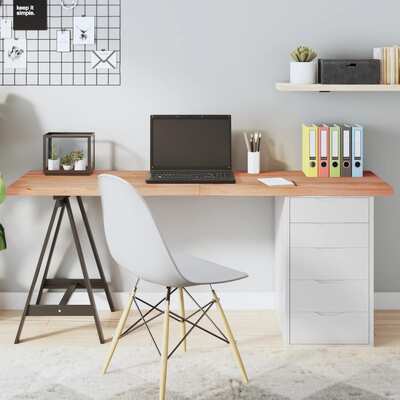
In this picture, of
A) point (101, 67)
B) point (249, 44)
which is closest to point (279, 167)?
point (249, 44)

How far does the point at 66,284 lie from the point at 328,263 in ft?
4.62

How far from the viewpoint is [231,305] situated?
4.21 metres

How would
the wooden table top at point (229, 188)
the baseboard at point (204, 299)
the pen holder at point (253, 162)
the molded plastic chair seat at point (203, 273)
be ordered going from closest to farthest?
the molded plastic chair seat at point (203, 273), the wooden table top at point (229, 188), the pen holder at point (253, 162), the baseboard at point (204, 299)

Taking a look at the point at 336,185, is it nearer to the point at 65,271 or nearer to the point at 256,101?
the point at 256,101

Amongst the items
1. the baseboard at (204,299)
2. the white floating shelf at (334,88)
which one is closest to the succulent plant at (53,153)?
the baseboard at (204,299)

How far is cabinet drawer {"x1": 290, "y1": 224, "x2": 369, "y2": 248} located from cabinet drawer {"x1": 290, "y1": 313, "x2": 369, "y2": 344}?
0.34 metres

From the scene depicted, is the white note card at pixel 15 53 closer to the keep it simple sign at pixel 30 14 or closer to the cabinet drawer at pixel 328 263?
the keep it simple sign at pixel 30 14

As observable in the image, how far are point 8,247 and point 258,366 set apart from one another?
160 cm

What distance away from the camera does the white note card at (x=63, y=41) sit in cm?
405

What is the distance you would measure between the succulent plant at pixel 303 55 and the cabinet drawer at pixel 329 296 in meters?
1.11

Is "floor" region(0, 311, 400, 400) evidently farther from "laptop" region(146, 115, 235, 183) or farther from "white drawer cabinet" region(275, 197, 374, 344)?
"laptop" region(146, 115, 235, 183)

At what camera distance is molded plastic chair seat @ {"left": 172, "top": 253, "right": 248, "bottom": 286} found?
10.1 feet

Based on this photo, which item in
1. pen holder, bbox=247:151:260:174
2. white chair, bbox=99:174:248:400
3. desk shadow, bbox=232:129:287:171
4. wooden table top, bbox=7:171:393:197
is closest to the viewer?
white chair, bbox=99:174:248:400

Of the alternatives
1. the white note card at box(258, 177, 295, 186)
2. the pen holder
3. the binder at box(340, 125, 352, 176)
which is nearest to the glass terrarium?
the pen holder
